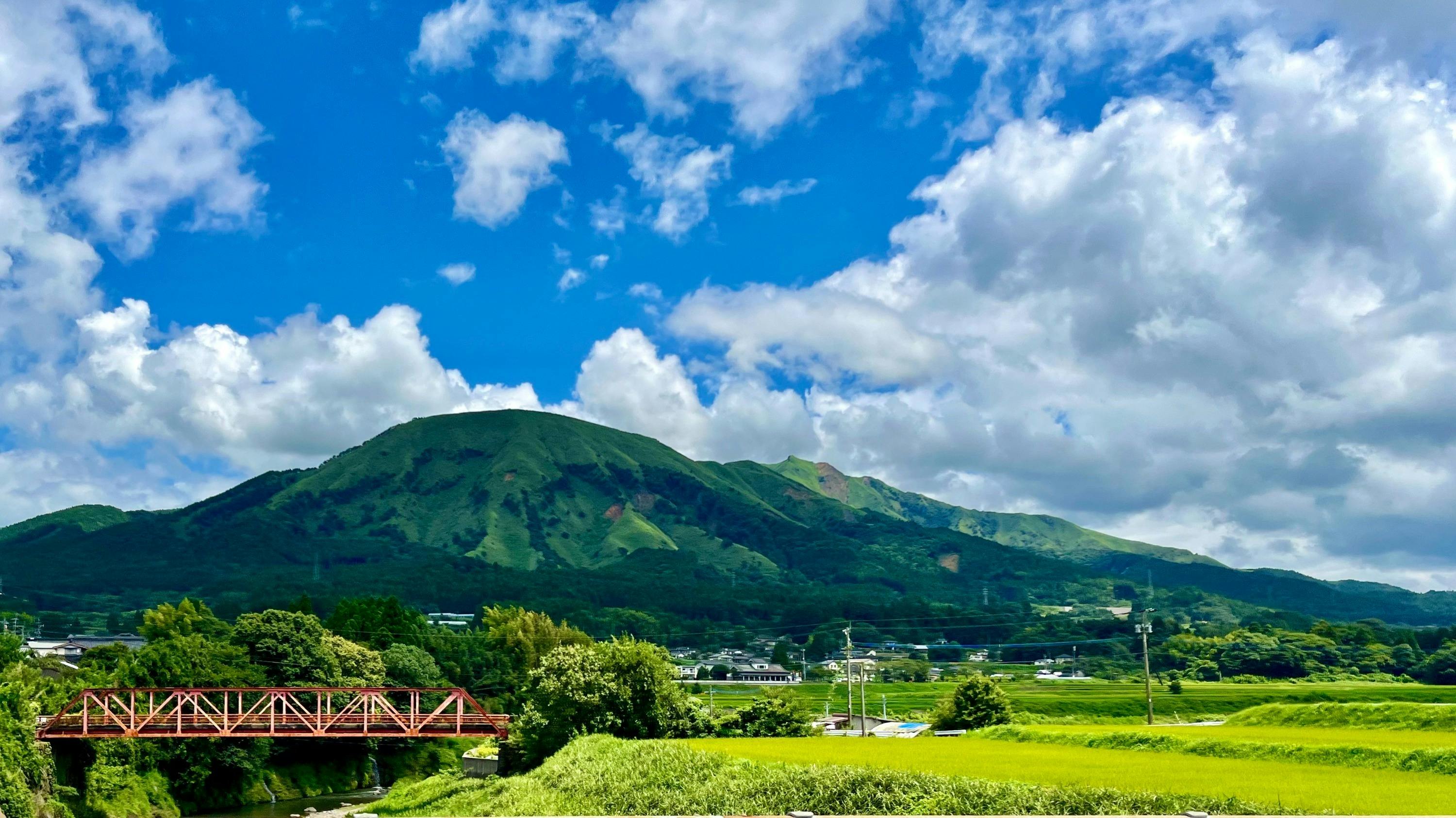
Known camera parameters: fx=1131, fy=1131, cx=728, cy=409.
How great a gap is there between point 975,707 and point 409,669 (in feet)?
185

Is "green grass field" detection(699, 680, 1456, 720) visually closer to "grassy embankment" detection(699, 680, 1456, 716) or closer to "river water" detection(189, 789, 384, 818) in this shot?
"grassy embankment" detection(699, 680, 1456, 716)

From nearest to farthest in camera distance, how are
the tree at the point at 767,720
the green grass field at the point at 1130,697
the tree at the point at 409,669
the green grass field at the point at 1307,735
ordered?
the green grass field at the point at 1307,735, the tree at the point at 767,720, the tree at the point at 409,669, the green grass field at the point at 1130,697

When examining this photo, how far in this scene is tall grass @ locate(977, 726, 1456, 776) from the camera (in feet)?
125

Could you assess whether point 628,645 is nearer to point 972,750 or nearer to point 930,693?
point 972,750

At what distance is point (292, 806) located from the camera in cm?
7875

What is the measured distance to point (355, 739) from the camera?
308 ft

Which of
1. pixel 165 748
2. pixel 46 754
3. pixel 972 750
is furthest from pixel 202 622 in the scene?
pixel 972 750

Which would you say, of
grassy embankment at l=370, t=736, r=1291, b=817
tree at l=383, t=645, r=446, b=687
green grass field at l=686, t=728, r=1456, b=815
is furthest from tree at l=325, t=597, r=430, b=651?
green grass field at l=686, t=728, r=1456, b=815

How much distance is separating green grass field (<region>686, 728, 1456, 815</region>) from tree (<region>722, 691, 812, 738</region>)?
15125mm

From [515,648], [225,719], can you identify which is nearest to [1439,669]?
[515,648]

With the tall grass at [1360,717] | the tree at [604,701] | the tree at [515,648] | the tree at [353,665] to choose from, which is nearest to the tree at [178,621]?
the tree at [353,665]

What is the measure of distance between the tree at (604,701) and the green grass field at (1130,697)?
33.4m

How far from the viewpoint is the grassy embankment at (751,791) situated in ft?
101

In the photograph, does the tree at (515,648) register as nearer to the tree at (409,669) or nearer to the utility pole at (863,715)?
the tree at (409,669)
